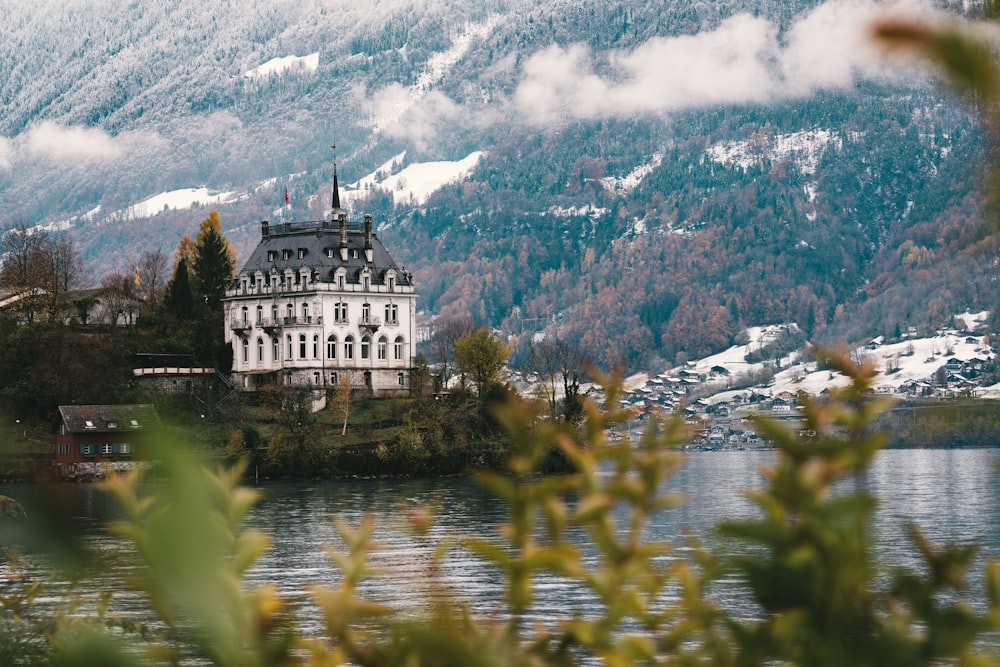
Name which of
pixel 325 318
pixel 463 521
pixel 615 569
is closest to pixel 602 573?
pixel 615 569

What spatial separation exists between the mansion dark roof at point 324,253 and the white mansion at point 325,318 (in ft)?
0.20

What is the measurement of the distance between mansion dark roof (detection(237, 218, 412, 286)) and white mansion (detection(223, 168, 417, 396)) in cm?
6

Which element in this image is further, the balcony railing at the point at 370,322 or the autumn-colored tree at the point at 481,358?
the balcony railing at the point at 370,322

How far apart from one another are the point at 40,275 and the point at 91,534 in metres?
101

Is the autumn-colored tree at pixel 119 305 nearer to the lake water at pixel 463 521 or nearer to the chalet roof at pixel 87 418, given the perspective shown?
the chalet roof at pixel 87 418

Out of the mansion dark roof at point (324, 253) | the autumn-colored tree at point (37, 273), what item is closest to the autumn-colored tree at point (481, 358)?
the mansion dark roof at point (324, 253)

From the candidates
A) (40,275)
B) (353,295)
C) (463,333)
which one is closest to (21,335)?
(40,275)

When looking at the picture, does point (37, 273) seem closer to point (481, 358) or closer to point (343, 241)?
point (343, 241)

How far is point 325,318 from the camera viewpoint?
95.3 meters

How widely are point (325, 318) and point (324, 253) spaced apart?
220 inches

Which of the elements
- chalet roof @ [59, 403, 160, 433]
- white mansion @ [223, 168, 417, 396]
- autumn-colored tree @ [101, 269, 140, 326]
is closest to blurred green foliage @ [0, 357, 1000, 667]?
chalet roof @ [59, 403, 160, 433]

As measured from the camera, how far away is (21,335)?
85.3m

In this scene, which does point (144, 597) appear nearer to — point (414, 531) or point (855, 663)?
point (414, 531)

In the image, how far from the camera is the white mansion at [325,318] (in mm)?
94938
